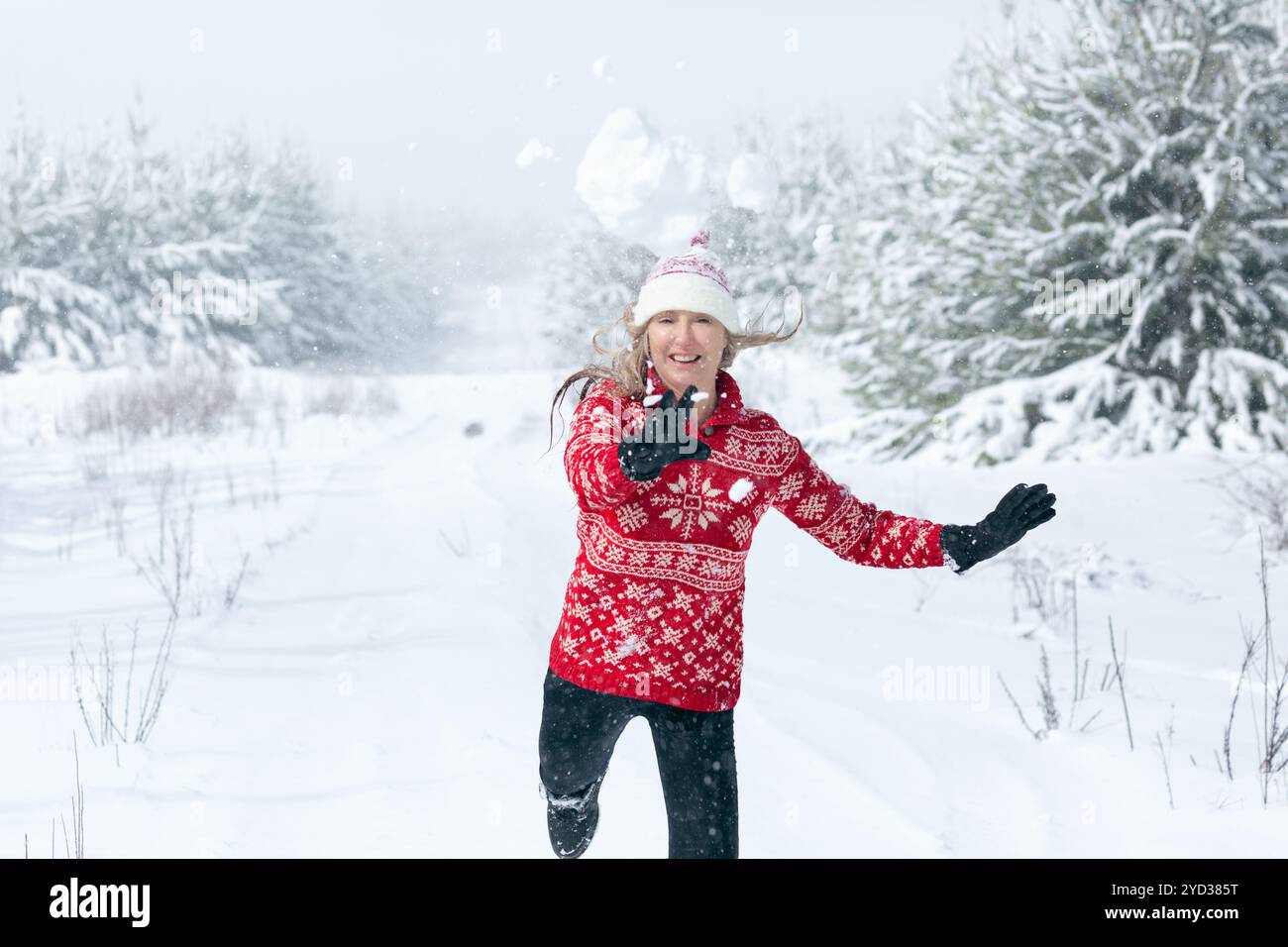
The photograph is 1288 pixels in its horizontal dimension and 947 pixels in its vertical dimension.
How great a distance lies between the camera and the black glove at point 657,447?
1742 mm

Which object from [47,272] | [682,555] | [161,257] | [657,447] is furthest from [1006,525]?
→ [161,257]

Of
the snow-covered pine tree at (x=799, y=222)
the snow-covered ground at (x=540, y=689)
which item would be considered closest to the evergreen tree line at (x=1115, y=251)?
Answer: the snow-covered ground at (x=540, y=689)

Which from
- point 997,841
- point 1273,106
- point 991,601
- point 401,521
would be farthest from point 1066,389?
point 997,841

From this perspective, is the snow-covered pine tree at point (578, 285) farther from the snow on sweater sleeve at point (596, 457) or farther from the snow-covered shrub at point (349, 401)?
the snow on sweater sleeve at point (596, 457)

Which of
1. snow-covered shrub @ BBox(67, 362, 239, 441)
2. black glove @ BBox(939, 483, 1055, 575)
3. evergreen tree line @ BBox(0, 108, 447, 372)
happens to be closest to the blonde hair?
black glove @ BBox(939, 483, 1055, 575)

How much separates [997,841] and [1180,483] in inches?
248

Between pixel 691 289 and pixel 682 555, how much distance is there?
55 cm

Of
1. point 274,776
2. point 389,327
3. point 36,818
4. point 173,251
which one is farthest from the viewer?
point 389,327

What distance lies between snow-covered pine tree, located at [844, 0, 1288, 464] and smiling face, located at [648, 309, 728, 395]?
8043mm

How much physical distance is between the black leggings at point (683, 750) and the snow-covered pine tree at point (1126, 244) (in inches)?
319

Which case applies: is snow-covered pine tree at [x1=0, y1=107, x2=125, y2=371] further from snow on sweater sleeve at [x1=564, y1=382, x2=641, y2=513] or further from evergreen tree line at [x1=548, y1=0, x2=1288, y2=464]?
→ snow on sweater sleeve at [x1=564, y1=382, x2=641, y2=513]

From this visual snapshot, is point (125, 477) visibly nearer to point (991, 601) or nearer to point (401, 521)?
point (401, 521)

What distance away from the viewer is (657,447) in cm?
174

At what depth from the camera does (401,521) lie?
7.75 m
